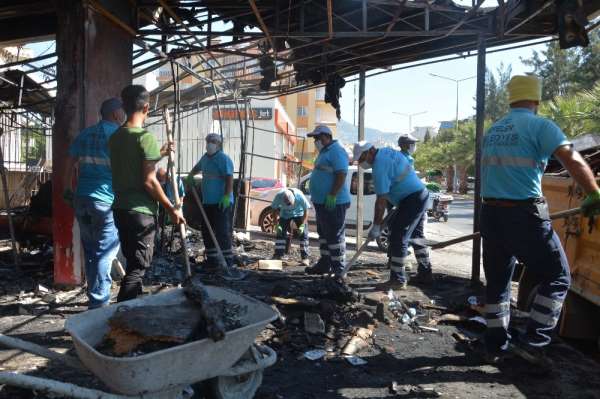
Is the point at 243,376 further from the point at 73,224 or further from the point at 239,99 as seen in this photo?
the point at 239,99

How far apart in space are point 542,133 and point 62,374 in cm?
359

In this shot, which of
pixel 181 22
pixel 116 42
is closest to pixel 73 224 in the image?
pixel 116 42

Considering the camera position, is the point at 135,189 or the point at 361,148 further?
the point at 361,148

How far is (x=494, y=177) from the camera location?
3.63m

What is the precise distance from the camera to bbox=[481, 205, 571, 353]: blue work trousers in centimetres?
343

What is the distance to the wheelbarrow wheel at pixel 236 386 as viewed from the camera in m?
2.81

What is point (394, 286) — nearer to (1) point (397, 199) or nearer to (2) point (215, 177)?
(1) point (397, 199)

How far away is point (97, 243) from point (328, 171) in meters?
3.35

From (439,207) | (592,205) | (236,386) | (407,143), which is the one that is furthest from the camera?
(439,207)

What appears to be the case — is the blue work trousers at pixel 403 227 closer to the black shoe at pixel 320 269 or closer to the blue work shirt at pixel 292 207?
the black shoe at pixel 320 269

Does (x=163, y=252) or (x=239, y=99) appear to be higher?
(x=239, y=99)

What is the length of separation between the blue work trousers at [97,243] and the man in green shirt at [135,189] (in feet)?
1.19

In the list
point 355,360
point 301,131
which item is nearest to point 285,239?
point 355,360

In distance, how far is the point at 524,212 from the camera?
3467 mm
